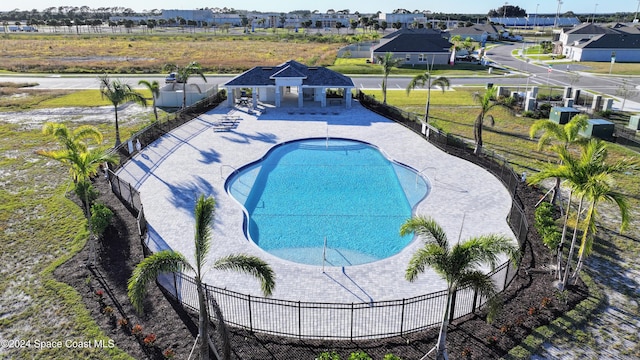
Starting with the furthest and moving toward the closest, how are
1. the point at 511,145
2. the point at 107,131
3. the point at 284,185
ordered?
the point at 107,131
the point at 511,145
the point at 284,185

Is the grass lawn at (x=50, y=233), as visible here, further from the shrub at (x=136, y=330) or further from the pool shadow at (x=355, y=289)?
the pool shadow at (x=355, y=289)

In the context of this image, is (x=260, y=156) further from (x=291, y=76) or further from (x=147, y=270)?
(x=147, y=270)

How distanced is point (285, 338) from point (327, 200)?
11434mm

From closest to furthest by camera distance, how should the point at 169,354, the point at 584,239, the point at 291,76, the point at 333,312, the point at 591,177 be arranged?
the point at 169,354 < the point at 591,177 < the point at 333,312 < the point at 584,239 < the point at 291,76

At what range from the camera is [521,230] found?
64.3 ft

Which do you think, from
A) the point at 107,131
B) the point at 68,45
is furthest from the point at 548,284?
the point at 68,45

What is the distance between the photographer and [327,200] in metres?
24.8

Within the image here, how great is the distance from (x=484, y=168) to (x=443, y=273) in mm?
17905

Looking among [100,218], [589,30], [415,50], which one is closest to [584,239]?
[100,218]

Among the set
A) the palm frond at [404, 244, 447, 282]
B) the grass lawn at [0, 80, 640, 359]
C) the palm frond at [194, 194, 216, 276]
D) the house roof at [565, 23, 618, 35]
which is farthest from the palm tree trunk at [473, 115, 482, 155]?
the house roof at [565, 23, 618, 35]

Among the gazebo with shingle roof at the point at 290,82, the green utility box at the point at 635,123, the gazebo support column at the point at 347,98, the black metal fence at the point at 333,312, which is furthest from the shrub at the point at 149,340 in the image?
the green utility box at the point at 635,123

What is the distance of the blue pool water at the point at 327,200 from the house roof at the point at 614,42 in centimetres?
6898

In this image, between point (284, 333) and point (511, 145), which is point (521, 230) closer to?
point (284, 333)

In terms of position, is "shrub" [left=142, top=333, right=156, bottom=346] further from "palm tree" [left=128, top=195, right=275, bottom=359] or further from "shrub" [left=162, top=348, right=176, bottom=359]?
"palm tree" [left=128, top=195, right=275, bottom=359]
